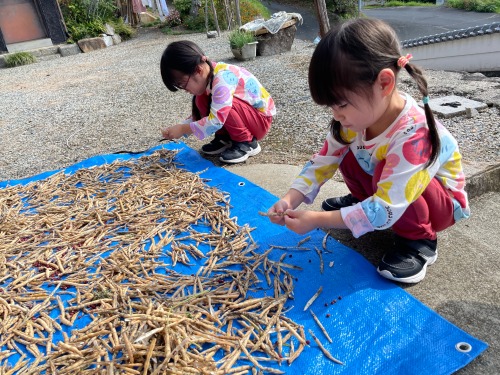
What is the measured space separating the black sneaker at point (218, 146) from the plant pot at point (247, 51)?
17.7 feet

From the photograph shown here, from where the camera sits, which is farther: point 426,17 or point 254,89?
point 426,17

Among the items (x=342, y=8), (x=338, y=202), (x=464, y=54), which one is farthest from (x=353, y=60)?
(x=342, y=8)

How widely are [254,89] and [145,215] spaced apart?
148 cm

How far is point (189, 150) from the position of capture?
11.9ft

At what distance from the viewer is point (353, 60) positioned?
154 centimetres

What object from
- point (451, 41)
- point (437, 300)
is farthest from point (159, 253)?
point (451, 41)

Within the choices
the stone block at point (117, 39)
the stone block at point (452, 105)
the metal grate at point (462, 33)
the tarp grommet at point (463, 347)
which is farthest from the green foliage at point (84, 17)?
the tarp grommet at point (463, 347)

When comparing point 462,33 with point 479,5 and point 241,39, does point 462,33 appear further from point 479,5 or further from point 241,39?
point 479,5

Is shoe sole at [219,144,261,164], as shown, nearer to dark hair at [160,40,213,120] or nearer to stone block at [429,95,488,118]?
dark hair at [160,40,213,120]

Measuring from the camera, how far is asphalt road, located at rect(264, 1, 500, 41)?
806 inches

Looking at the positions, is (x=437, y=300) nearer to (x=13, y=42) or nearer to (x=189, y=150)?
(x=189, y=150)

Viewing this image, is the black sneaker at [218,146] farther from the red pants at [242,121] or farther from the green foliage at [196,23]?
the green foliage at [196,23]

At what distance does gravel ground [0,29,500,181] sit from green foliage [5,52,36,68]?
2232 mm

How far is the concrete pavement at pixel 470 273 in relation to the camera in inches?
65.2
